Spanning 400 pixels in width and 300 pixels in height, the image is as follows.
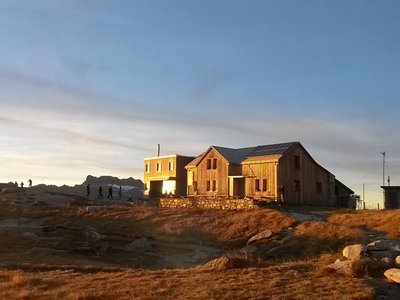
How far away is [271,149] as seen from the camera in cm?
5828

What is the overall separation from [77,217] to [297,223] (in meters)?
26.5

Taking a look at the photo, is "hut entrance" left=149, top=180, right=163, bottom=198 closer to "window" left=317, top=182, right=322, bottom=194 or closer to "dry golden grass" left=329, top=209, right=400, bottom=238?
"window" left=317, top=182, right=322, bottom=194

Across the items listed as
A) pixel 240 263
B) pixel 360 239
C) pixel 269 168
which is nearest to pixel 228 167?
pixel 269 168

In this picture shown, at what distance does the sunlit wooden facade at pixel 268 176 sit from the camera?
55.2 meters

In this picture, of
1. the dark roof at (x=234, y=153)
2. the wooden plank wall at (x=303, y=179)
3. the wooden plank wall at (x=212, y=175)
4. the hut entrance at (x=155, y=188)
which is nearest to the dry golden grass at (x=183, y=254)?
the wooden plank wall at (x=212, y=175)

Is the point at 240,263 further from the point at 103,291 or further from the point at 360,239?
the point at 360,239

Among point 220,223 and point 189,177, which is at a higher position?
point 189,177

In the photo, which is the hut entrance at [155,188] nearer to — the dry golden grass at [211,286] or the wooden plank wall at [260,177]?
the wooden plank wall at [260,177]

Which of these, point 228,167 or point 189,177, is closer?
point 228,167

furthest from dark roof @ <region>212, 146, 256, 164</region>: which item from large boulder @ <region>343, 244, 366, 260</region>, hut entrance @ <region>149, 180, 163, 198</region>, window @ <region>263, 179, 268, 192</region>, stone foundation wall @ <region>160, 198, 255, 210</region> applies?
large boulder @ <region>343, 244, 366, 260</region>

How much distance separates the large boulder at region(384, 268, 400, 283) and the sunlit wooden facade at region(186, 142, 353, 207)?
3722cm

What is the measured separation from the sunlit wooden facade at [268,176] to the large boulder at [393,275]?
122 ft

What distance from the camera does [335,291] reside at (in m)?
14.7

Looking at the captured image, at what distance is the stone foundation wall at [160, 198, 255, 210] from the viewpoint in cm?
5222
